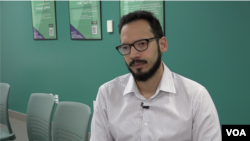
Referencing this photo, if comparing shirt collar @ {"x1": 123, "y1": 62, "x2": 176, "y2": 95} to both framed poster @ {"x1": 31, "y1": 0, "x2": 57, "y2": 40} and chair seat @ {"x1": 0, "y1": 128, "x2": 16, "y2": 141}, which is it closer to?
chair seat @ {"x1": 0, "y1": 128, "x2": 16, "y2": 141}

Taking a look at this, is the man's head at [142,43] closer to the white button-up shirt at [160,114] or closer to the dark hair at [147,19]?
the dark hair at [147,19]

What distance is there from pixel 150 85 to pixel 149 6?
148 cm

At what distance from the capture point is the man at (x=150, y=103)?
130 centimetres

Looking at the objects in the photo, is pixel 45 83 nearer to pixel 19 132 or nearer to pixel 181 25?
pixel 19 132

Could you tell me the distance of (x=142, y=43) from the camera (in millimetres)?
1319

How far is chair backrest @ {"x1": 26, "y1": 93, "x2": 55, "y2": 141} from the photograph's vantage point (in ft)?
7.65

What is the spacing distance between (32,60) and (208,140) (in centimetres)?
366

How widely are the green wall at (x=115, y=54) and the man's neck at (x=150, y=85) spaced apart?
44.9 inches

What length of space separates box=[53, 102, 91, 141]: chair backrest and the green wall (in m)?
1.18

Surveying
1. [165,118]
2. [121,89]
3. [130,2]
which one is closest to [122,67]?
[130,2]

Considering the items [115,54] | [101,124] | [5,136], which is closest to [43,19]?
[115,54]

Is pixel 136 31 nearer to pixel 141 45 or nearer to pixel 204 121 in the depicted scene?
pixel 141 45

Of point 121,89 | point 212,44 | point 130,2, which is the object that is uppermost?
point 130,2

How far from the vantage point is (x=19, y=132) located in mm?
3990
